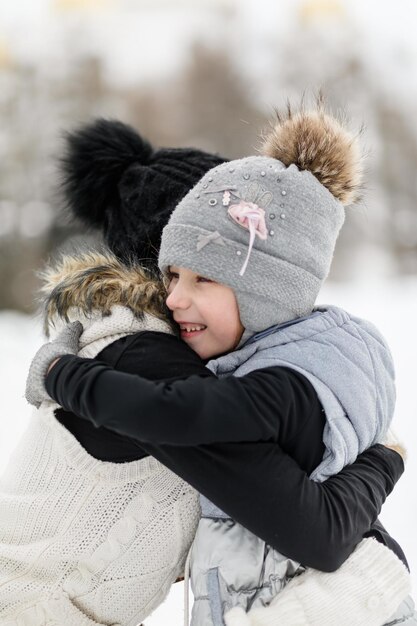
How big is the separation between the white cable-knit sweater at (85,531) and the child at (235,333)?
10 cm

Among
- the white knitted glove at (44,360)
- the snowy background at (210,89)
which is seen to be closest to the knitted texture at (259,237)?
the white knitted glove at (44,360)

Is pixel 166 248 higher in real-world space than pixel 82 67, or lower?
higher

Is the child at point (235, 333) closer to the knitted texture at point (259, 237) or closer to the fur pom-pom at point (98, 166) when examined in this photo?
the knitted texture at point (259, 237)

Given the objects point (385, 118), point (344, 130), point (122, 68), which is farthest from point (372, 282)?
point (344, 130)

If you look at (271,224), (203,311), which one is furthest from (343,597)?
(271,224)

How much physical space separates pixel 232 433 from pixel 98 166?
0.96 meters

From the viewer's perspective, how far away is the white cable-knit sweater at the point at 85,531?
4.42 feet

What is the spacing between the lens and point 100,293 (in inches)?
55.5

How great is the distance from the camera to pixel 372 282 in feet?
27.8

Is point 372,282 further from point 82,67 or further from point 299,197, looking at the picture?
point 299,197

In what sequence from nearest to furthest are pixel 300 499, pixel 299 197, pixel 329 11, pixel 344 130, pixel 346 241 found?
pixel 300 499, pixel 299 197, pixel 344 130, pixel 346 241, pixel 329 11

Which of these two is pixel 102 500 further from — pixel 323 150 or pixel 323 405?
A: pixel 323 150

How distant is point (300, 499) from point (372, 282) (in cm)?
748

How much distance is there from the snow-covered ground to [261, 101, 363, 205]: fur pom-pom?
762 millimetres
